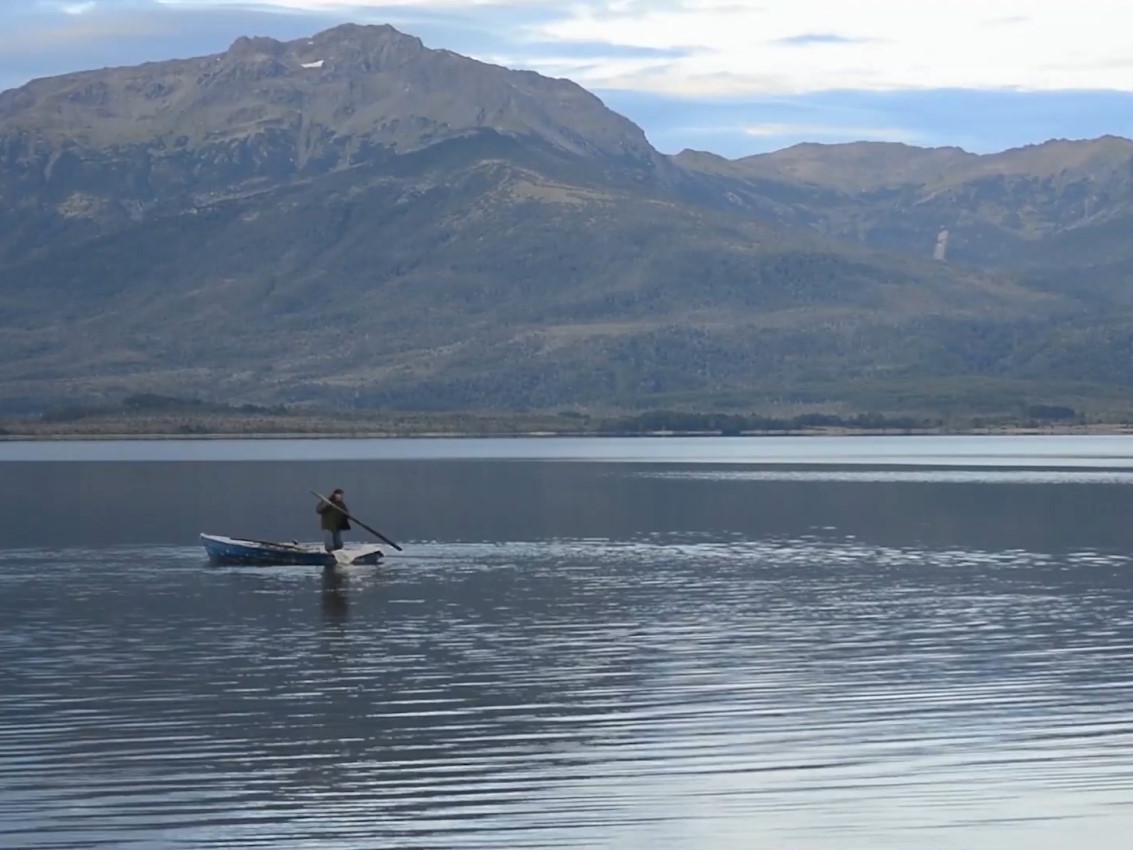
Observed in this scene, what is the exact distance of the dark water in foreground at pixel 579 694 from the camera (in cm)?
2748

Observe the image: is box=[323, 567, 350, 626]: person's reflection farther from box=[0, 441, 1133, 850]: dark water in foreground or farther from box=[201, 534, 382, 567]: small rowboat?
box=[201, 534, 382, 567]: small rowboat

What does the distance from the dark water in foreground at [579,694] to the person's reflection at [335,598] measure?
0.35 metres

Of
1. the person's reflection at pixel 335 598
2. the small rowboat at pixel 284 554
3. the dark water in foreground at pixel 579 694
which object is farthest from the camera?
the small rowboat at pixel 284 554

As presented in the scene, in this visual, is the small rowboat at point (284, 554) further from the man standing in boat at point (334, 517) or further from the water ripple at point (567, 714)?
the water ripple at point (567, 714)

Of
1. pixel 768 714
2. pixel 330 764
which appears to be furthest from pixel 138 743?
pixel 768 714

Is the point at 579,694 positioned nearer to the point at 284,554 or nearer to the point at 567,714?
the point at 567,714

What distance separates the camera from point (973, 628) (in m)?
48.8

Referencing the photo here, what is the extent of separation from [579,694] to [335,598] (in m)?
21.0

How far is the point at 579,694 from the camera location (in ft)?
125

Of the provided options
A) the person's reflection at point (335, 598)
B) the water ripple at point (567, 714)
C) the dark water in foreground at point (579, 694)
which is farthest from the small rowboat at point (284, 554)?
the water ripple at point (567, 714)

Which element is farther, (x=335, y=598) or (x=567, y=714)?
(x=335, y=598)

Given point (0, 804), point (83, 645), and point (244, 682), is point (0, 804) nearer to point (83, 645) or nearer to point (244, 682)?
point (244, 682)

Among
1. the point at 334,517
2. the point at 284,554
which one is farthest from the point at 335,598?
the point at 284,554

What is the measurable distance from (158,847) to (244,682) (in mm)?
14136
